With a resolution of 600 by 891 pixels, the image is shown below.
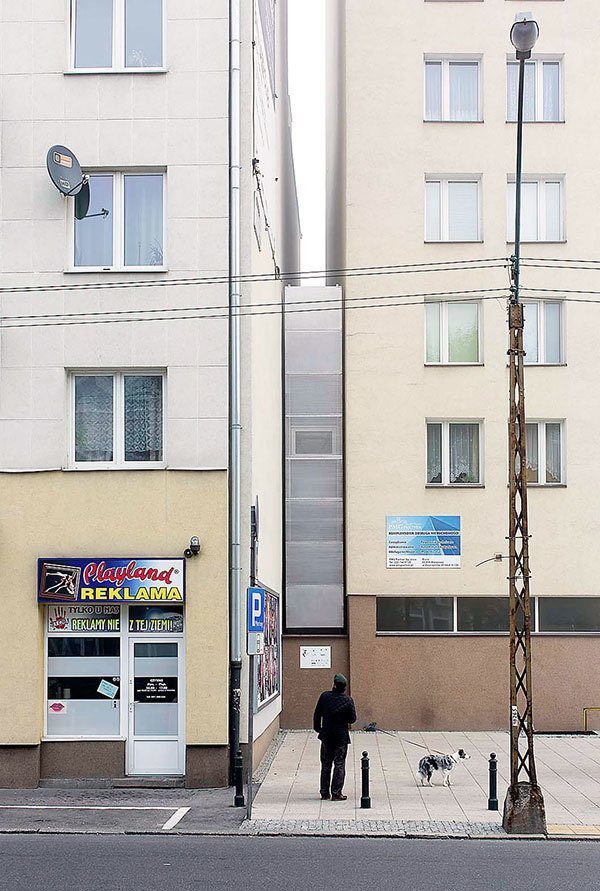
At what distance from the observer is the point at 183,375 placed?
18672 mm

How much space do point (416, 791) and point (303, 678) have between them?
28.9ft

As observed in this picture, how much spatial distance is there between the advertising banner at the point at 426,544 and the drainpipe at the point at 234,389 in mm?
8606

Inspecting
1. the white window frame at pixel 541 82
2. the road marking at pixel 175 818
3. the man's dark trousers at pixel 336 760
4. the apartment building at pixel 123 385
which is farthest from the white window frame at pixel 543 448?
the road marking at pixel 175 818

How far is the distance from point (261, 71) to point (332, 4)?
11.5m

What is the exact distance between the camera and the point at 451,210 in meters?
27.6

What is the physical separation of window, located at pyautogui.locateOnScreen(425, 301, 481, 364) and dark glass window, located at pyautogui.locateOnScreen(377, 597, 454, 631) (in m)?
5.31

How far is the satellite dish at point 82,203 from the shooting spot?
62.1 ft

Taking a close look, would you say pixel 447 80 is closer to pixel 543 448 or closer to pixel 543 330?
pixel 543 330

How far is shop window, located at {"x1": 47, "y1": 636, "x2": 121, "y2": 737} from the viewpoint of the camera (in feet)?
60.2

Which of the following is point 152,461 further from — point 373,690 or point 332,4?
point 332,4

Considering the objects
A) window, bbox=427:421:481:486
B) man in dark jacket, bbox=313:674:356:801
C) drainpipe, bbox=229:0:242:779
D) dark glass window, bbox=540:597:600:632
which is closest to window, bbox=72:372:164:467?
drainpipe, bbox=229:0:242:779

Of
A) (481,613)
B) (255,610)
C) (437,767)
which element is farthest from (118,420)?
(481,613)

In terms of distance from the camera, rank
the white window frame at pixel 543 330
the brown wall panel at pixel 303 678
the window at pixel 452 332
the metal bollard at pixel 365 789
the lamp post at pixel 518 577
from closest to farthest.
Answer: the lamp post at pixel 518 577, the metal bollard at pixel 365 789, the brown wall panel at pixel 303 678, the white window frame at pixel 543 330, the window at pixel 452 332

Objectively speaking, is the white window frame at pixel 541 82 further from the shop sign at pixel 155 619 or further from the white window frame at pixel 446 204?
the shop sign at pixel 155 619
